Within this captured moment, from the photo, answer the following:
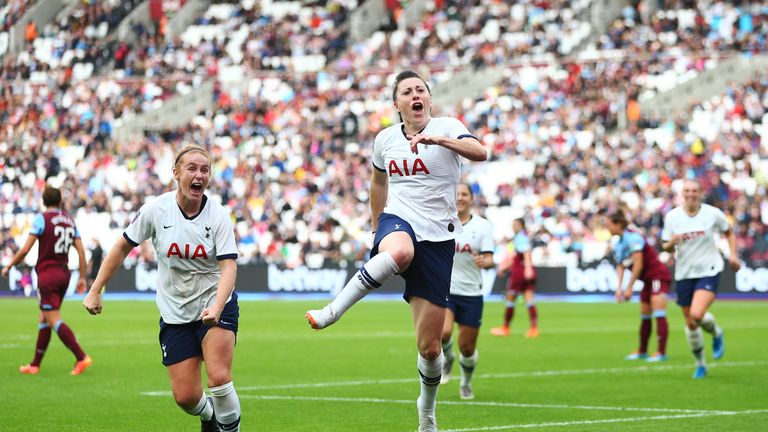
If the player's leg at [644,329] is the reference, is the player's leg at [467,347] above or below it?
above

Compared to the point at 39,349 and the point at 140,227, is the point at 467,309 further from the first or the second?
the point at 39,349

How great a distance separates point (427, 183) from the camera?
9758 mm

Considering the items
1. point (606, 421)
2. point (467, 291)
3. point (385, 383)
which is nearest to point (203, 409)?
point (606, 421)

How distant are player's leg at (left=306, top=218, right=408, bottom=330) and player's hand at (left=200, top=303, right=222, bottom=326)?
72cm

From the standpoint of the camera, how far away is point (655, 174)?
137 feet

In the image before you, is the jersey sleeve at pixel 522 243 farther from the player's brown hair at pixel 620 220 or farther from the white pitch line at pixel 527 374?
the white pitch line at pixel 527 374

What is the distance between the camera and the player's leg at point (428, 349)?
984 centimetres

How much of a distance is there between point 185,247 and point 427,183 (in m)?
1.86

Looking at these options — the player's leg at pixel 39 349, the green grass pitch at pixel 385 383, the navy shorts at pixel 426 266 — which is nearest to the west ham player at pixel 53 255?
the player's leg at pixel 39 349

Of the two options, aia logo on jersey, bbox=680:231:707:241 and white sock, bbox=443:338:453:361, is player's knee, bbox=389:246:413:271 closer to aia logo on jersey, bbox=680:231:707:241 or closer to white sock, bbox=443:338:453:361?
white sock, bbox=443:338:453:361

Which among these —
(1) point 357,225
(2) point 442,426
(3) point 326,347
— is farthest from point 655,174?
(2) point 442,426

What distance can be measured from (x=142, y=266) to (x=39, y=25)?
23722 mm

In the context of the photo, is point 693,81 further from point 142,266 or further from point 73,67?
point 73,67

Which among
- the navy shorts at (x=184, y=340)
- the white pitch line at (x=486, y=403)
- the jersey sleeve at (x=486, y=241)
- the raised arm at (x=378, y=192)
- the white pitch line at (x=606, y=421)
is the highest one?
the raised arm at (x=378, y=192)
